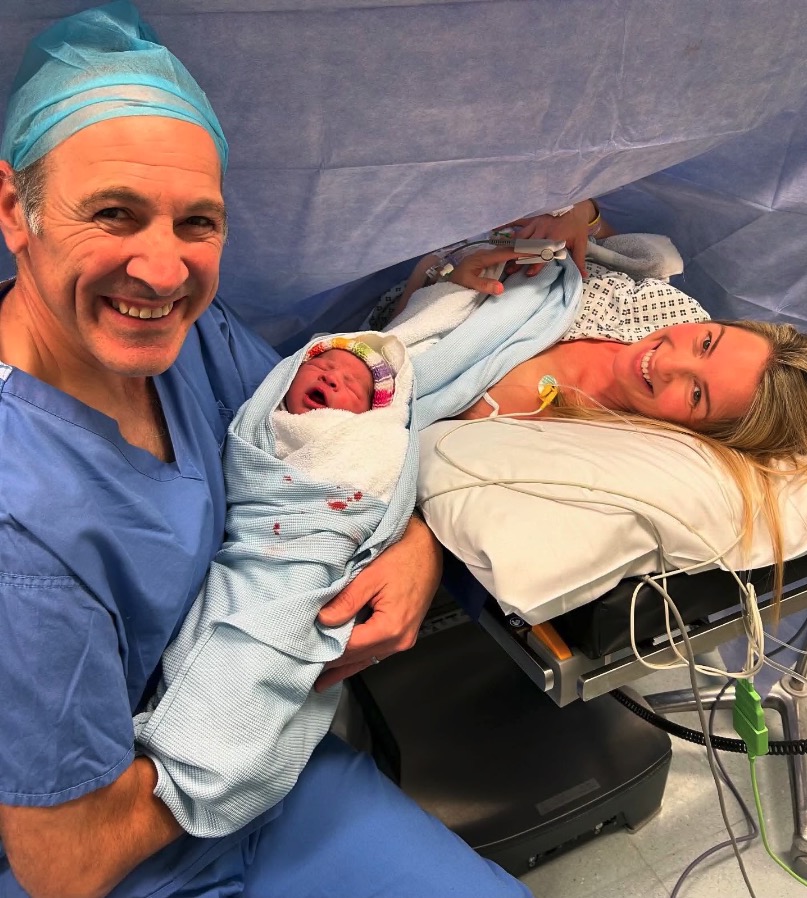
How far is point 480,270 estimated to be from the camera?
1442 mm

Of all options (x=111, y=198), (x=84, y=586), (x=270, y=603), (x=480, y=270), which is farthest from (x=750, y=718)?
(x=111, y=198)

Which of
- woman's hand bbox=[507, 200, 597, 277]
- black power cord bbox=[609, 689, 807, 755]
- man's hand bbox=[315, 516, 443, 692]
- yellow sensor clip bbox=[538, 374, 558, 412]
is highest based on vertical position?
woman's hand bbox=[507, 200, 597, 277]

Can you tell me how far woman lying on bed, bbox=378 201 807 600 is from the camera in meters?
1.28

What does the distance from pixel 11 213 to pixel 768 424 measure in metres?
1.16

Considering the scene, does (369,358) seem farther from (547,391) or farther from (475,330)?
(547,391)

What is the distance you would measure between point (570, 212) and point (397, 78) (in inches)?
20.7

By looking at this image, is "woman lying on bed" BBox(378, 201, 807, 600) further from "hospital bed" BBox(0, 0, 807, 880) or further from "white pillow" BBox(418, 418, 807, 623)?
"hospital bed" BBox(0, 0, 807, 880)

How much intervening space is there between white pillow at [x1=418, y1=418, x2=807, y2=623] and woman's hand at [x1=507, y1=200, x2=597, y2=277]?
17.0 inches

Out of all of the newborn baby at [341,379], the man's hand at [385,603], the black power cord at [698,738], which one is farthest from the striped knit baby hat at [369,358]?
the black power cord at [698,738]

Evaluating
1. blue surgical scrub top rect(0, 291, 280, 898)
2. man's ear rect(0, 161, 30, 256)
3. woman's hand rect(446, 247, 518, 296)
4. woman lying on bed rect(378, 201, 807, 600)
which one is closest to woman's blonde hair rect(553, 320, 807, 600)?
woman lying on bed rect(378, 201, 807, 600)

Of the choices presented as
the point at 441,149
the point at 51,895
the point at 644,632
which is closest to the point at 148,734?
the point at 51,895

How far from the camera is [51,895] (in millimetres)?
824

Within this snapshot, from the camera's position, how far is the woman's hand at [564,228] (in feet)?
4.68

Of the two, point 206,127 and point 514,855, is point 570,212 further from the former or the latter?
point 514,855
